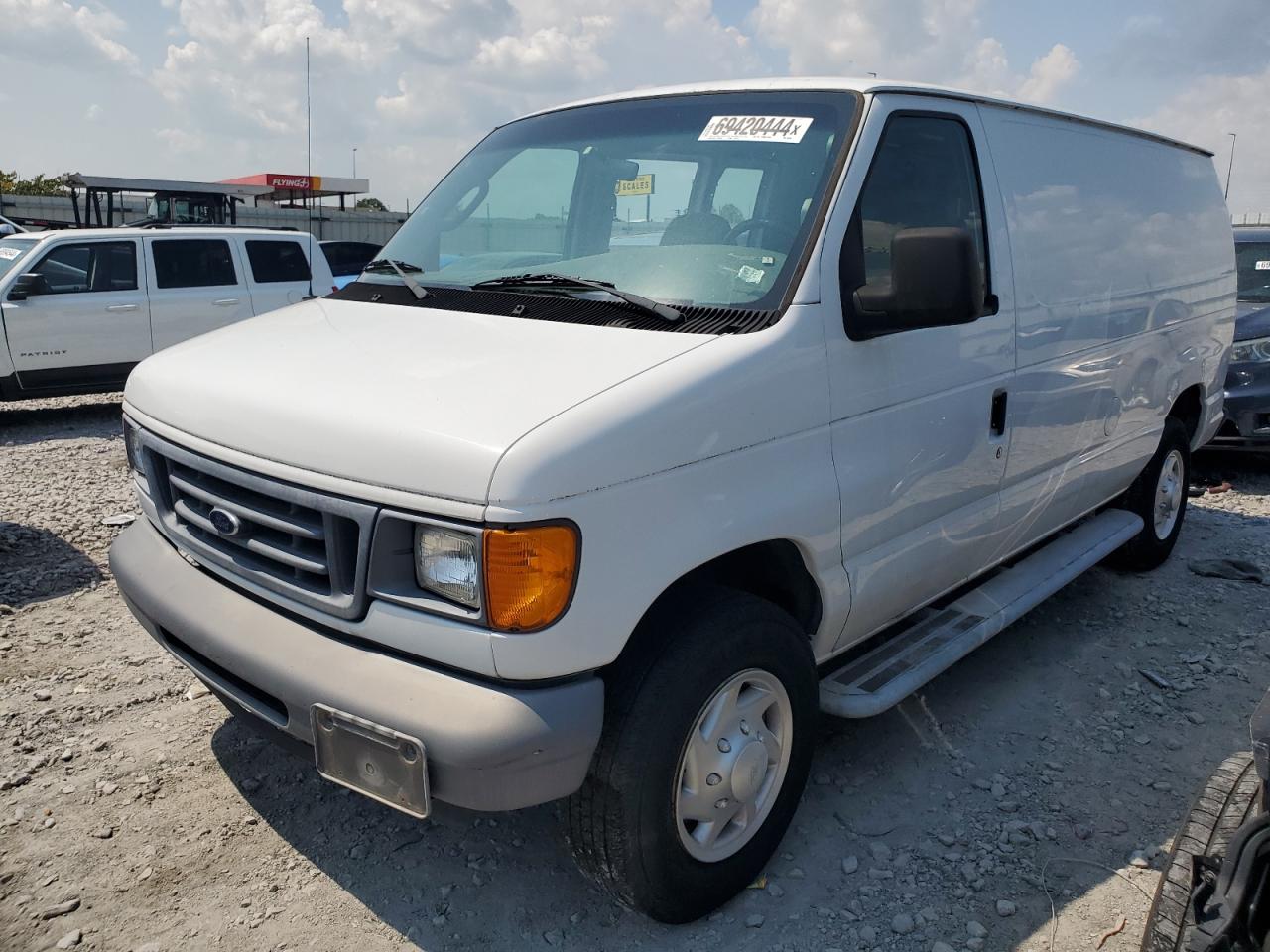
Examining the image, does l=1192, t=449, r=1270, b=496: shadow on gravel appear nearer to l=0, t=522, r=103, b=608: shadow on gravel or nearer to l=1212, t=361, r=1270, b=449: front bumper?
l=1212, t=361, r=1270, b=449: front bumper

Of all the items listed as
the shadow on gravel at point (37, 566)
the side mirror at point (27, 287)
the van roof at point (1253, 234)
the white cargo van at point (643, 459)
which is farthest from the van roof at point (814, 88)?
the side mirror at point (27, 287)

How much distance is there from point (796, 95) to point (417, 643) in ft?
6.77

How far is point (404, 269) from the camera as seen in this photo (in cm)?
354

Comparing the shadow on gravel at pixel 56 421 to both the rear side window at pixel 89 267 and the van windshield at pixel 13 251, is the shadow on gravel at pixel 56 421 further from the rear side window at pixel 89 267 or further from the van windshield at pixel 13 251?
the van windshield at pixel 13 251

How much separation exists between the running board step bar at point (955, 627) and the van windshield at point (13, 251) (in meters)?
9.28

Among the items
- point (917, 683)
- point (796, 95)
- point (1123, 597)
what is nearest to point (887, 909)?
point (917, 683)

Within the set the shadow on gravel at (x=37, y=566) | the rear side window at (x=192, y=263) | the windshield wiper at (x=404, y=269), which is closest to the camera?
the windshield wiper at (x=404, y=269)

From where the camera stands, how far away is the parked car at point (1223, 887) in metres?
1.88

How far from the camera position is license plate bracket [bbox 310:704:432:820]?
2.20 metres

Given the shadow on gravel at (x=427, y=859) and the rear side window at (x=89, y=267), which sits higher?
the rear side window at (x=89, y=267)

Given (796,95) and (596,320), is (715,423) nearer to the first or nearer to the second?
(596,320)

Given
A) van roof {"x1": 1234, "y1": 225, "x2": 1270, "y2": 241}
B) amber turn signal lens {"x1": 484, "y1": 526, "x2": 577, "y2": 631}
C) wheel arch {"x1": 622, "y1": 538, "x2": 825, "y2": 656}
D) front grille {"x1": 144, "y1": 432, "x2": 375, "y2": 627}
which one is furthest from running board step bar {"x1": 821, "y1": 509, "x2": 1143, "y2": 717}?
van roof {"x1": 1234, "y1": 225, "x2": 1270, "y2": 241}

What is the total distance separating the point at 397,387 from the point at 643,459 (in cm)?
65

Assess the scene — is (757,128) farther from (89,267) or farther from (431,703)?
(89,267)
